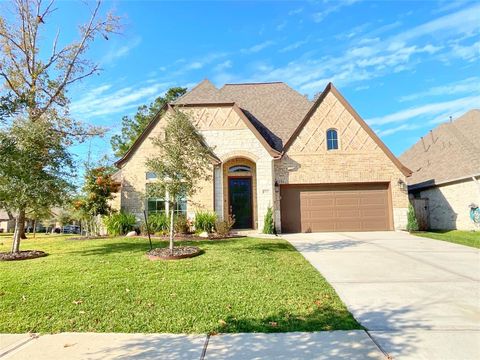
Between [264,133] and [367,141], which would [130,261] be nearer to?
[264,133]

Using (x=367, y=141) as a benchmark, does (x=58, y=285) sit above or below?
below

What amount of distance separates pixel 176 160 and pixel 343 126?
409 inches

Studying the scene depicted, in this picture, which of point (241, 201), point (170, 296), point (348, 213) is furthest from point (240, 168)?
point (170, 296)

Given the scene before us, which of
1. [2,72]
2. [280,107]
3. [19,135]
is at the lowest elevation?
[19,135]

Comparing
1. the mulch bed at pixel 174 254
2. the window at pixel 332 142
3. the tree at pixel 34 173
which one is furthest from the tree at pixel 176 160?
the window at pixel 332 142

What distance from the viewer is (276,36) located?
12.5 m

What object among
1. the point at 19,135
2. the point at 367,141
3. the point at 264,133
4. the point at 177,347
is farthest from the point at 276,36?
the point at 177,347

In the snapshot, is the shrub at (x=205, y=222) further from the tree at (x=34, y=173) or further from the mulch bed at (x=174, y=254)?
the tree at (x=34, y=173)

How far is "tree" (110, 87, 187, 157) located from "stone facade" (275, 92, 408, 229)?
1996 centimetres

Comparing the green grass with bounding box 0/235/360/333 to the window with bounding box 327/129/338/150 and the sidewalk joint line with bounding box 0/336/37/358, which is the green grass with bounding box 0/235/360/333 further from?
the window with bounding box 327/129/338/150

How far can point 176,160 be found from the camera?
29.0 feet

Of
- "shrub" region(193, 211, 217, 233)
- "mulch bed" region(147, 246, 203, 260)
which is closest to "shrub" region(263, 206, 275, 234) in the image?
"shrub" region(193, 211, 217, 233)

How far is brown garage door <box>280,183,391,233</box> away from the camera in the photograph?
50.9ft

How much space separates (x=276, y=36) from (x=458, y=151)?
12.7 m
